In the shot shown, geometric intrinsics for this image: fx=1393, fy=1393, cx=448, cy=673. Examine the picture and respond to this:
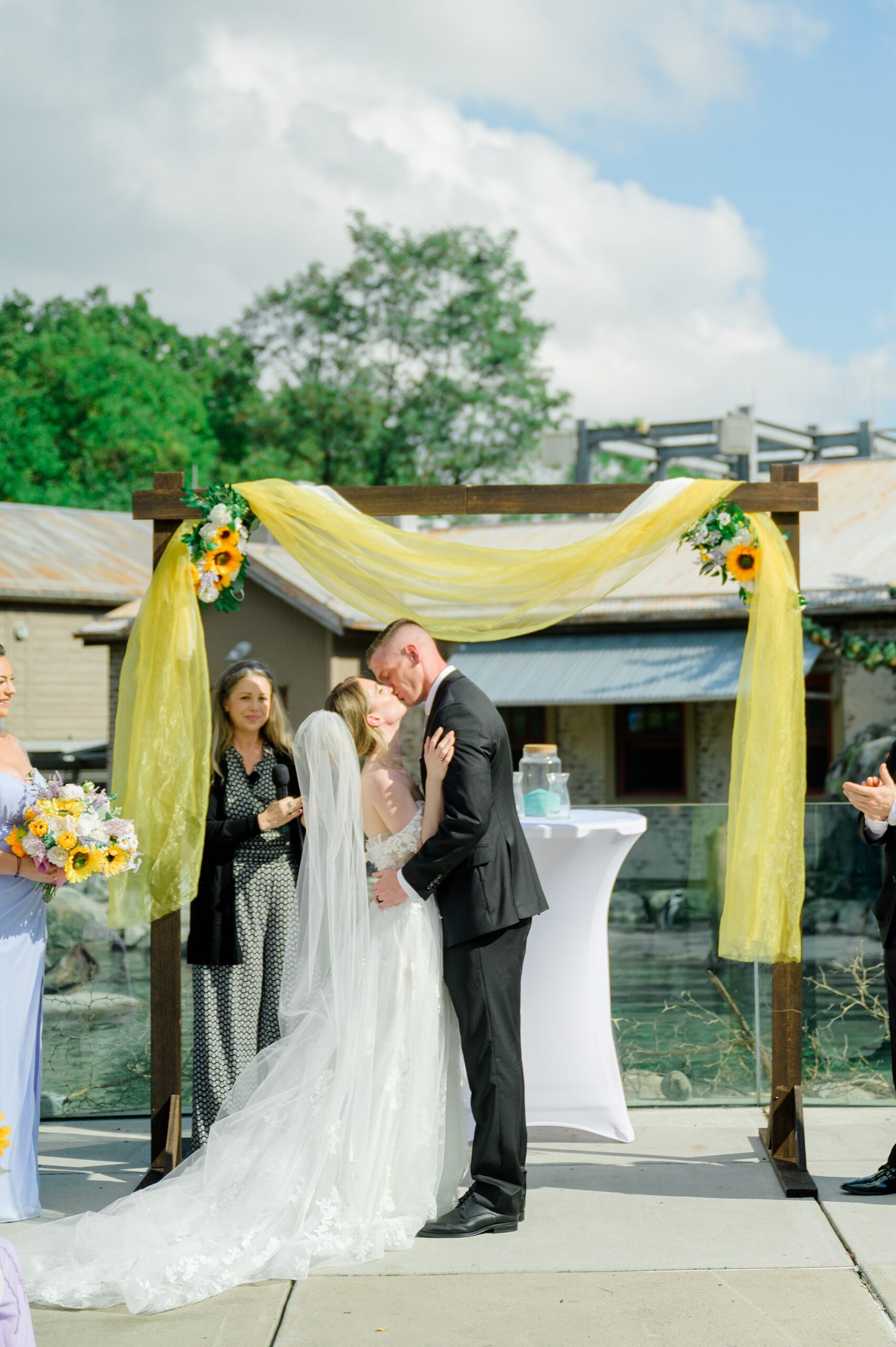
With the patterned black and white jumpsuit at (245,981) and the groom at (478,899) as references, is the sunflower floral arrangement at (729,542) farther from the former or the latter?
the patterned black and white jumpsuit at (245,981)

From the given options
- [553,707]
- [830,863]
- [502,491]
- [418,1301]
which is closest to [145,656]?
[502,491]

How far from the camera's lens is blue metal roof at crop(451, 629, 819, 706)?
55.5 feet

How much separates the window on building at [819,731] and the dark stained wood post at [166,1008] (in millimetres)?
12984

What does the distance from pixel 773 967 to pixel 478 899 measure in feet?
4.72

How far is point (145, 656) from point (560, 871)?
1968mm

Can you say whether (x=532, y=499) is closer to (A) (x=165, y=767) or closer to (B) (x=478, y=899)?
(B) (x=478, y=899)

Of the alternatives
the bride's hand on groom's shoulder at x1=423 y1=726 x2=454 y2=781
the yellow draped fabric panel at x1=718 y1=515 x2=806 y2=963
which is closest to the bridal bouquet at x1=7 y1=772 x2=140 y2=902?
the bride's hand on groom's shoulder at x1=423 y1=726 x2=454 y2=781

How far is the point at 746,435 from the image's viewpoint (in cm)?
2059

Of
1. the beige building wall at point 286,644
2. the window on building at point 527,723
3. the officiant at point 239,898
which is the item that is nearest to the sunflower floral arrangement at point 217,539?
the officiant at point 239,898

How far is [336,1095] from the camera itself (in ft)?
15.8

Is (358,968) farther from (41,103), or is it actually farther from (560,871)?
(41,103)

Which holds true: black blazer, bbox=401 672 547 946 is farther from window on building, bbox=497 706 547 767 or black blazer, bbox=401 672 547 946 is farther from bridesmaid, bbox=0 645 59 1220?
window on building, bbox=497 706 547 767

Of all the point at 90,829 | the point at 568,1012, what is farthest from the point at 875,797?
the point at 90,829

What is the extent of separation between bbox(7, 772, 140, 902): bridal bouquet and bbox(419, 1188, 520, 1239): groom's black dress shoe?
5.62 feet
